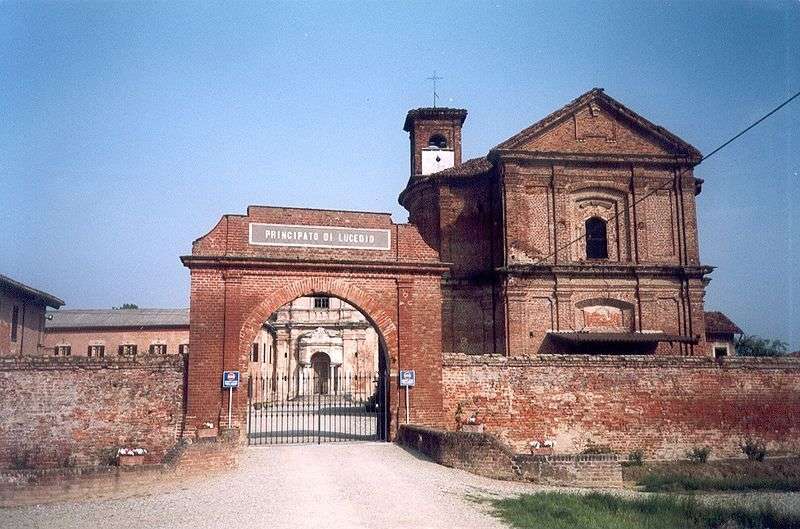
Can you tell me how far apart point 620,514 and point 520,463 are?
3.35 metres

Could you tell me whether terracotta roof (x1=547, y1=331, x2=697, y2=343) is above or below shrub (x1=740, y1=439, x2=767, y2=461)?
above

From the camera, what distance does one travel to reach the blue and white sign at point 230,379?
52.5 ft

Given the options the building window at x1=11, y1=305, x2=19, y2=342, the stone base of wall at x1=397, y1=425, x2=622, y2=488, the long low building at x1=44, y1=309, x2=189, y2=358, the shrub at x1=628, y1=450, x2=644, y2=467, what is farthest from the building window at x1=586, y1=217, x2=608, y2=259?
the long low building at x1=44, y1=309, x2=189, y2=358

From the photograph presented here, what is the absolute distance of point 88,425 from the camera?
1579 cm

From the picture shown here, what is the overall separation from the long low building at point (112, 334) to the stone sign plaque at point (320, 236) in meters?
25.2

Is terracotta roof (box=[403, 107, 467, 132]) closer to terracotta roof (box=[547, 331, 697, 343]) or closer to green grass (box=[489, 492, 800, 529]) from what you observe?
terracotta roof (box=[547, 331, 697, 343])

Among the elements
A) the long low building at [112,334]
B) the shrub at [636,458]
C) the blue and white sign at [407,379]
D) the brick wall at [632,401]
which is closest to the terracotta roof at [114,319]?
the long low building at [112,334]

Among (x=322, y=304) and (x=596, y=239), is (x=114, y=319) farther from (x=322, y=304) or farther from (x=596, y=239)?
(x=596, y=239)

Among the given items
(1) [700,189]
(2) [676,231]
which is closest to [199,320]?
(2) [676,231]

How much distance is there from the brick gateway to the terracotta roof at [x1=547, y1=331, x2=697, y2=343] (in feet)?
0.26

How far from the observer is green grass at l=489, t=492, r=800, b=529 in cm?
962

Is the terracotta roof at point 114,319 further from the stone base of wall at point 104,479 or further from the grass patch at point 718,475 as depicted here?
the grass patch at point 718,475

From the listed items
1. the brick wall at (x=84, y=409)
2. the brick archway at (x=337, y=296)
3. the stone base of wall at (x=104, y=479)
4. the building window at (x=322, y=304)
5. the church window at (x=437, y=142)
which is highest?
the church window at (x=437, y=142)

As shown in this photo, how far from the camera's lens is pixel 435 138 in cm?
3300
